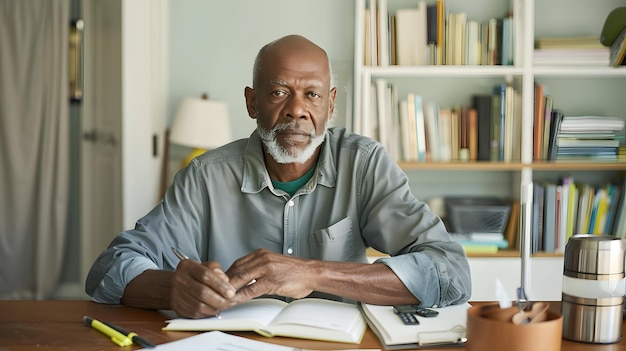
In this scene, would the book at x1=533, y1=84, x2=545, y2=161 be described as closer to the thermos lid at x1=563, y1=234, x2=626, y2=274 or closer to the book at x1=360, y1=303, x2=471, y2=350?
the book at x1=360, y1=303, x2=471, y2=350

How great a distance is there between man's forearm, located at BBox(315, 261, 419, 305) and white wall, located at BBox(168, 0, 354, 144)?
2398mm

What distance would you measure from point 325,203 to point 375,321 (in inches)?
24.7

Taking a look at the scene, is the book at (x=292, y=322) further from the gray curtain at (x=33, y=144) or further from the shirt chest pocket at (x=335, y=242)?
the gray curtain at (x=33, y=144)

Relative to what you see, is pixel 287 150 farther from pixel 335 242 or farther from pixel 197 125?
pixel 197 125

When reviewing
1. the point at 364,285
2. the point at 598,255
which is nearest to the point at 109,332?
the point at 364,285

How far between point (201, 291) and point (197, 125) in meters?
2.27

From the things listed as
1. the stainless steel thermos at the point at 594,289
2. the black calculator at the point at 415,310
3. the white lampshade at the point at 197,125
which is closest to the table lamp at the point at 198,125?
the white lampshade at the point at 197,125

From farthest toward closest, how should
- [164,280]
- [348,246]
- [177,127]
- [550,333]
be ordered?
[177,127], [348,246], [164,280], [550,333]

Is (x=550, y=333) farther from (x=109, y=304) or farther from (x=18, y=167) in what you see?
(x=18, y=167)

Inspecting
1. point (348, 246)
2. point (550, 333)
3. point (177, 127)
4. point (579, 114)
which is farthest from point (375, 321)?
point (579, 114)

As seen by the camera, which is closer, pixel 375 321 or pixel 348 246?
pixel 375 321

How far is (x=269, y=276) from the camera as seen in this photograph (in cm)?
153

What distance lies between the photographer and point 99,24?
4.00 metres

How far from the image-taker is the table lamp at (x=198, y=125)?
3.67 m
